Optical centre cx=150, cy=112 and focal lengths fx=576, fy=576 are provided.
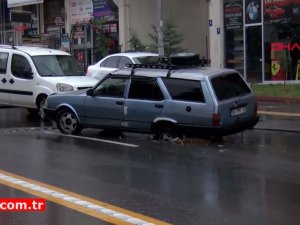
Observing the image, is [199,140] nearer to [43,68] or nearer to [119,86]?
[119,86]

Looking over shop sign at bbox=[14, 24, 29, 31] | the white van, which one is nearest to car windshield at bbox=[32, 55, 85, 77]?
the white van

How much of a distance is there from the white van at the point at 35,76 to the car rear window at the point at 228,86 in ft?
15.1

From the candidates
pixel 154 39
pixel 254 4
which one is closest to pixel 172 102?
pixel 254 4

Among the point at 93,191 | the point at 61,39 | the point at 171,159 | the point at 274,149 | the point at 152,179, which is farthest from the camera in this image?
the point at 61,39

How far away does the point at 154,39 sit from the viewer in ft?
85.7

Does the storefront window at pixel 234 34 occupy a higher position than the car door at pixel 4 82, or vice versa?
the storefront window at pixel 234 34

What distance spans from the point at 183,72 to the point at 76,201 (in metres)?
4.88

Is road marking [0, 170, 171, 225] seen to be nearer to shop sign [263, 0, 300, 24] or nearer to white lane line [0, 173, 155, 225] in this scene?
white lane line [0, 173, 155, 225]

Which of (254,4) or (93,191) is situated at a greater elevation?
(254,4)

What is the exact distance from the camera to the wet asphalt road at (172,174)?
6.12 m

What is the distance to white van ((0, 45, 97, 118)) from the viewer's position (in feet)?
47.9

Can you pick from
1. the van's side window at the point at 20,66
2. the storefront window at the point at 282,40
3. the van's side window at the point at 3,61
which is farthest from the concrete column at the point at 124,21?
the van's side window at the point at 20,66

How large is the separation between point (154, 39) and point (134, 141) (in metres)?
15.3

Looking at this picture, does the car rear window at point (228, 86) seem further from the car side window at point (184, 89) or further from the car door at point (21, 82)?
the car door at point (21, 82)
